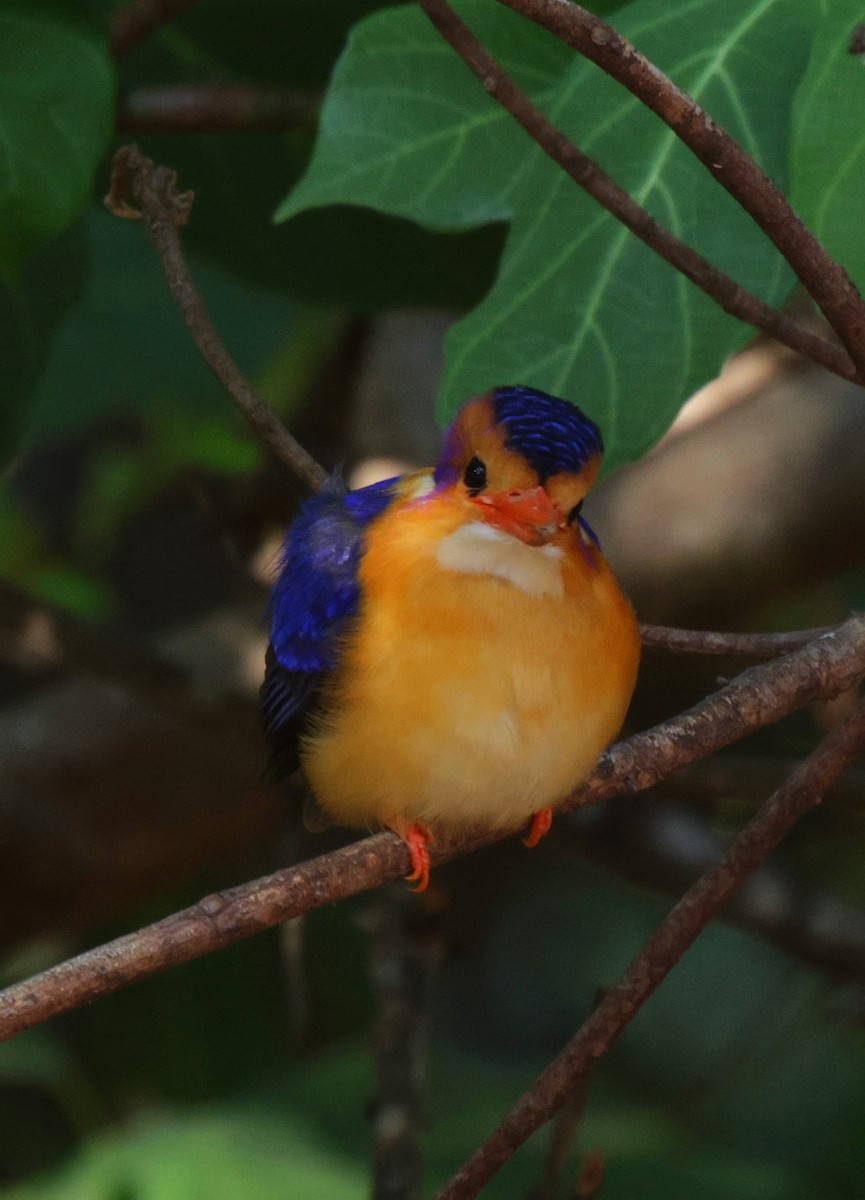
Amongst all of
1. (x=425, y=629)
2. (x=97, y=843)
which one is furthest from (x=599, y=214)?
(x=97, y=843)

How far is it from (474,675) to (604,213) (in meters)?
0.54

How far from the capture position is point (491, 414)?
1638mm

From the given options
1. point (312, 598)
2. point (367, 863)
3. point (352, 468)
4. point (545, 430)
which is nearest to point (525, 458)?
point (545, 430)

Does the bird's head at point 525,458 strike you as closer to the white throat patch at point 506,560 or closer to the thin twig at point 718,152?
the white throat patch at point 506,560

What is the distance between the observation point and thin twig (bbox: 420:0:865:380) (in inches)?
58.1

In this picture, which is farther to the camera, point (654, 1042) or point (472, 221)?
point (654, 1042)

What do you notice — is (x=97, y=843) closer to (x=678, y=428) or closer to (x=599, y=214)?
(x=678, y=428)

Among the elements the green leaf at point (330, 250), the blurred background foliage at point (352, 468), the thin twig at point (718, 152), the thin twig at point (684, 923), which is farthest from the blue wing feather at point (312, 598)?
the green leaf at point (330, 250)

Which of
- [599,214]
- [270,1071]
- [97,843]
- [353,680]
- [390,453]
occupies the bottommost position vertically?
[270,1071]

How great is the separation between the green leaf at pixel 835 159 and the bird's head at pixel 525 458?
1.01 feet

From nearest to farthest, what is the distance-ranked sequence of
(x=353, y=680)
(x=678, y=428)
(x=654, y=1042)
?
(x=353, y=680) → (x=678, y=428) → (x=654, y=1042)

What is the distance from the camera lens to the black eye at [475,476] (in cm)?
169

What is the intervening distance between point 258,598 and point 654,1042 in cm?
132

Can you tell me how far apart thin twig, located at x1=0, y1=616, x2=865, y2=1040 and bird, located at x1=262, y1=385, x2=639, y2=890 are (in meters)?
0.06
